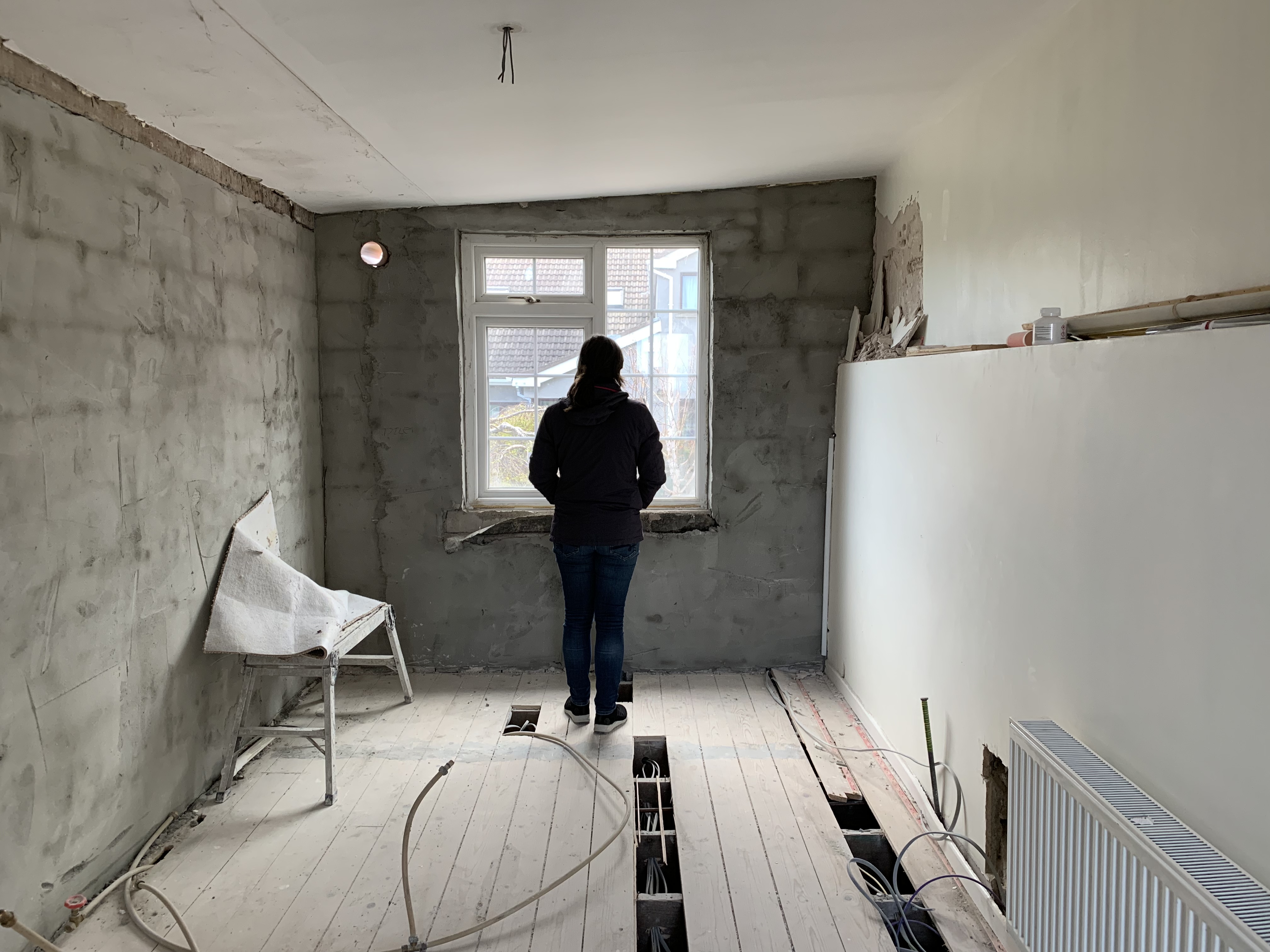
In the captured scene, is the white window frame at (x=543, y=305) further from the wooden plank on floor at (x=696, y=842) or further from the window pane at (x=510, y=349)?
the wooden plank on floor at (x=696, y=842)

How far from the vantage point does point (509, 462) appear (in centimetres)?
430

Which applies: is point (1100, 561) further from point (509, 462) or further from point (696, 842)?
point (509, 462)

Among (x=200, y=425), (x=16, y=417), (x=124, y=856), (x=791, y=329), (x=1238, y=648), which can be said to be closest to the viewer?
(x=1238, y=648)

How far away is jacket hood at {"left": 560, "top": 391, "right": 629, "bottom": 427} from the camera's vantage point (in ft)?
10.9

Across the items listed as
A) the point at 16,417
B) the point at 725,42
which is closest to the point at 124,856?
the point at 16,417

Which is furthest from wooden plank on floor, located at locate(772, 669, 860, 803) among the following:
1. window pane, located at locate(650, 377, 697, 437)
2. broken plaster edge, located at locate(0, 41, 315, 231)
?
broken plaster edge, located at locate(0, 41, 315, 231)

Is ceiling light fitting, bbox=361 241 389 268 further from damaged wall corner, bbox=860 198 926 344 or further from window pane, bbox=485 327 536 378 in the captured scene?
damaged wall corner, bbox=860 198 926 344

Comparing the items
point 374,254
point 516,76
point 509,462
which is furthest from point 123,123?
point 509,462

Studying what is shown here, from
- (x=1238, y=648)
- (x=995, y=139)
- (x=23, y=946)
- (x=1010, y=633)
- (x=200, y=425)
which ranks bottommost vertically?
(x=23, y=946)

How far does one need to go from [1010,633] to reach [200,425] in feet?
8.45

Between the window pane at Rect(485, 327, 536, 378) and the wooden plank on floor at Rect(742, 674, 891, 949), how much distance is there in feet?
6.15

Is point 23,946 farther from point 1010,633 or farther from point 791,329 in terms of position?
point 791,329

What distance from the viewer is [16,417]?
2.08m

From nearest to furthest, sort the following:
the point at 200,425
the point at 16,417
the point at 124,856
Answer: the point at 16,417
the point at 124,856
the point at 200,425
